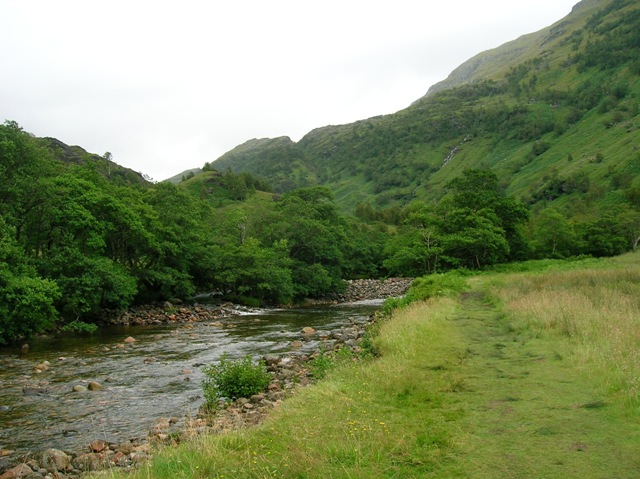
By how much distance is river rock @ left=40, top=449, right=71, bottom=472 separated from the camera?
9.38 m

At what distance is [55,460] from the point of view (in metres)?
9.60

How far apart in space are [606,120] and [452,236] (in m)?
157

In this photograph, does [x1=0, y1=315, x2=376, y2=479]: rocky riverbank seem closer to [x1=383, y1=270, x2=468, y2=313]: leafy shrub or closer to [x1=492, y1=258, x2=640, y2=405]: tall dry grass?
[x1=492, y1=258, x2=640, y2=405]: tall dry grass

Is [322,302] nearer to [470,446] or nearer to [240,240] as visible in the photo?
[240,240]

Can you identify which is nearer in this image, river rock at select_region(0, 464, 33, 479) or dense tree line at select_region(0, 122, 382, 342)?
river rock at select_region(0, 464, 33, 479)

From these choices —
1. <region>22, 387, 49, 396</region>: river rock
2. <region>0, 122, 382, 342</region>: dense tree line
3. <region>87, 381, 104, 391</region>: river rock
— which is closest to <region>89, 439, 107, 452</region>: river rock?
<region>87, 381, 104, 391</region>: river rock

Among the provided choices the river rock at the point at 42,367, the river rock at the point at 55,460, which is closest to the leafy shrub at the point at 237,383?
the river rock at the point at 55,460

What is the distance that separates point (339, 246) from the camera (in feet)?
219

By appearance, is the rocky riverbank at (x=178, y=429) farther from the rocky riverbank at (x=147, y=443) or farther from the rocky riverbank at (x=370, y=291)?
the rocky riverbank at (x=370, y=291)

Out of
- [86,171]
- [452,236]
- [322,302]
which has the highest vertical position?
[86,171]

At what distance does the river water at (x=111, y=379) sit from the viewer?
1184 centimetres

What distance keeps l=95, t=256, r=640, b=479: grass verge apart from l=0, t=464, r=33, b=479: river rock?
12.9 feet

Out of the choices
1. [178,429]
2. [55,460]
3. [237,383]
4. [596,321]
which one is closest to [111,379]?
[237,383]

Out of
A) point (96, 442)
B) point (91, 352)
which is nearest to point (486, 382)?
point (96, 442)
